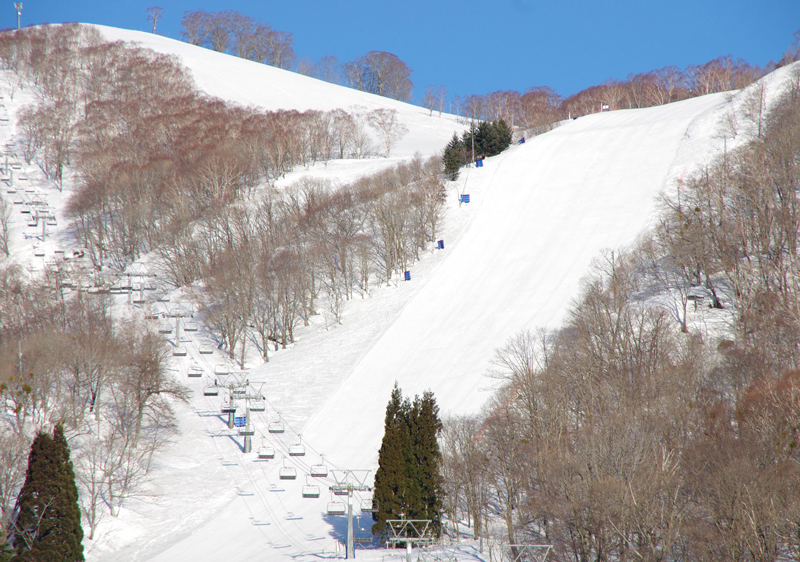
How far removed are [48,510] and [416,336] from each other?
2977 cm

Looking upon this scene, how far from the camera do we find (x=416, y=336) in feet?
192

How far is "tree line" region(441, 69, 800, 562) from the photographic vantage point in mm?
29312

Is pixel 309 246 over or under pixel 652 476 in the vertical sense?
over

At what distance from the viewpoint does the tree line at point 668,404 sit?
29.3 meters

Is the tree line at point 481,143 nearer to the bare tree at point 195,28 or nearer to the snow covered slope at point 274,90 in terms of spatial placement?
the snow covered slope at point 274,90

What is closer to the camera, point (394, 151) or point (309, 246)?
point (309, 246)

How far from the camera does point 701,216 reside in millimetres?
59156

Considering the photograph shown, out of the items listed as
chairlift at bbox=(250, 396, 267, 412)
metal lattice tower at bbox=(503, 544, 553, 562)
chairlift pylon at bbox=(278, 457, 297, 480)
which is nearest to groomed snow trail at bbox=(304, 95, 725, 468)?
chairlift at bbox=(250, 396, 267, 412)

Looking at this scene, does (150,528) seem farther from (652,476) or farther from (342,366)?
(652,476)

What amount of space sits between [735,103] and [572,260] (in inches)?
1263

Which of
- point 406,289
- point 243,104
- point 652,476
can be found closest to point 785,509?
point 652,476

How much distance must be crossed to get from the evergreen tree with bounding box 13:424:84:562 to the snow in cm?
458

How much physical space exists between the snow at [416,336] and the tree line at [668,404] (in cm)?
434

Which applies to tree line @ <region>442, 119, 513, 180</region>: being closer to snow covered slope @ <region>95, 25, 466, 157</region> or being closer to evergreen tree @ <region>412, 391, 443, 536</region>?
snow covered slope @ <region>95, 25, 466, 157</region>
